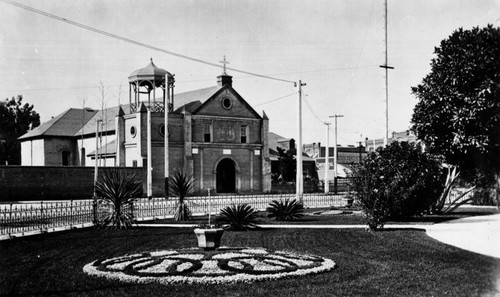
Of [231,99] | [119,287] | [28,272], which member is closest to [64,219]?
[28,272]

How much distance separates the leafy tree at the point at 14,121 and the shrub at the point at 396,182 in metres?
64.6

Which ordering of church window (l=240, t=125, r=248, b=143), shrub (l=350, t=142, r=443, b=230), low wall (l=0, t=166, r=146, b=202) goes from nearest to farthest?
shrub (l=350, t=142, r=443, b=230), low wall (l=0, t=166, r=146, b=202), church window (l=240, t=125, r=248, b=143)

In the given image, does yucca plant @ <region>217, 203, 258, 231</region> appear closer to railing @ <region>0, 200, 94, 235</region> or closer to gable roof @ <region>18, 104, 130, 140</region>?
railing @ <region>0, 200, 94, 235</region>

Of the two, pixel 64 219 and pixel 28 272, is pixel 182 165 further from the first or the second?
pixel 28 272

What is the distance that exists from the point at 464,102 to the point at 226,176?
3286 centimetres

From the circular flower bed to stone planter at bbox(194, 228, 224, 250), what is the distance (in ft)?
0.59

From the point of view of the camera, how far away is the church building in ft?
158

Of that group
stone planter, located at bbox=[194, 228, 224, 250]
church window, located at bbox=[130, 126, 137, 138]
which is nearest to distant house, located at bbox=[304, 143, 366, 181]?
church window, located at bbox=[130, 126, 137, 138]

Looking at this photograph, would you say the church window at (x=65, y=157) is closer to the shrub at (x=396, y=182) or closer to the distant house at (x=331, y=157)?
the distant house at (x=331, y=157)

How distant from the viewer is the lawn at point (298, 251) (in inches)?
366

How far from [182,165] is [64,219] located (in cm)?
2897

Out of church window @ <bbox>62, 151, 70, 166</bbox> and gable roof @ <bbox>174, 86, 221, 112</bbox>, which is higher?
gable roof @ <bbox>174, 86, 221, 112</bbox>

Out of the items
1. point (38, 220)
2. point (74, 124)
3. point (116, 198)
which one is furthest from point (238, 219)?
point (74, 124)

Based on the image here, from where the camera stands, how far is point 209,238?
1362 cm
